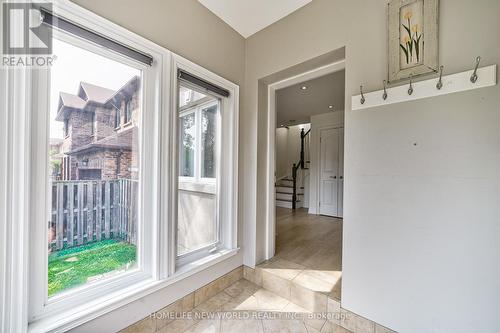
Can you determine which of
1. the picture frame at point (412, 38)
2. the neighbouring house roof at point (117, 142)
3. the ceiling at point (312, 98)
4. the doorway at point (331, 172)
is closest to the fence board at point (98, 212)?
the neighbouring house roof at point (117, 142)

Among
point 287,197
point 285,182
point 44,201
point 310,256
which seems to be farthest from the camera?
point 285,182

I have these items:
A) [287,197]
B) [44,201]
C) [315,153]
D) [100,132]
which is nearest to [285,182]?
[287,197]

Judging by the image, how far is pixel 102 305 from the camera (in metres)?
1.24

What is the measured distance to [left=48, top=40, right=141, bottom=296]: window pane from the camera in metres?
1.18

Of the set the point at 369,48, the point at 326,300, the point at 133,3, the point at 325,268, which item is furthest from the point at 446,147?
the point at 133,3

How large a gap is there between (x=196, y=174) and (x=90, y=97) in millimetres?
1025

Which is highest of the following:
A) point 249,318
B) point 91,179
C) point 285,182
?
point 91,179

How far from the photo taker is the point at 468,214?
116 cm

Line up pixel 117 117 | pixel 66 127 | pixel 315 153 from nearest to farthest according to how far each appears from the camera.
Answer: pixel 66 127
pixel 117 117
pixel 315 153

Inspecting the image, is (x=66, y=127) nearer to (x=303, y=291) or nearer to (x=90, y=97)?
(x=90, y=97)

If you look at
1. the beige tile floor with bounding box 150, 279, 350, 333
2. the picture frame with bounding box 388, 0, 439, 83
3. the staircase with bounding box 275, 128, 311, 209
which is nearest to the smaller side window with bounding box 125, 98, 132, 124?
the beige tile floor with bounding box 150, 279, 350, 333

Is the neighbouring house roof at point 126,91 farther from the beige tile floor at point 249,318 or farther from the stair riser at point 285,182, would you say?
the stair riser at point 285,182

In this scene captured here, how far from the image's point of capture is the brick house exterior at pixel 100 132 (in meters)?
1.23

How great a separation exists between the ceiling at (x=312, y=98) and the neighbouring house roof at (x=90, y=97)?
191 cm
